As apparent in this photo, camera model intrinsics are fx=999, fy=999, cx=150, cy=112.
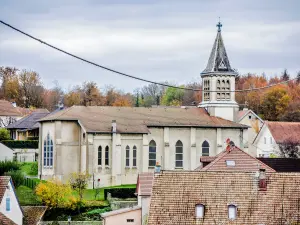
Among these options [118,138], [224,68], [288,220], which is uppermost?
[224,68]

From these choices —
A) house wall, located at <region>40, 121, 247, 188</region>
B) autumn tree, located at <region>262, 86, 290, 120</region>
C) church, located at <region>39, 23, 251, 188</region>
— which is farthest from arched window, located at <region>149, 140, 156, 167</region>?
autumn tree, located at <region>262, 86, 290, 120</region>

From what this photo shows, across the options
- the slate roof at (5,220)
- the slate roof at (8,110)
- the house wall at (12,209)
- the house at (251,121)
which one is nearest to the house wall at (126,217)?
the slate roof at (5,220)

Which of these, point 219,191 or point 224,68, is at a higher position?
point 224,68

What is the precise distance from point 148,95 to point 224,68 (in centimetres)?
10180

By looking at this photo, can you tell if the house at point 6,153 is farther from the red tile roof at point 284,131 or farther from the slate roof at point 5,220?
the slate roof at point 5,220

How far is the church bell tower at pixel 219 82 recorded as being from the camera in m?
88.9

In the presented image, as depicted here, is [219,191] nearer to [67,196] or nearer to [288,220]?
[288,220]

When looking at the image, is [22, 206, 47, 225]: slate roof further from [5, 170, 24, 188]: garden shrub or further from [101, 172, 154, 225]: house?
[5, 170, 24, 188]: garden shrub

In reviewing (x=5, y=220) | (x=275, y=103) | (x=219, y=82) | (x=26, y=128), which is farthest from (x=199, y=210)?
(x=275, y=103)

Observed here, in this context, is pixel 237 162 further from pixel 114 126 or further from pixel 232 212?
pixel 114 126

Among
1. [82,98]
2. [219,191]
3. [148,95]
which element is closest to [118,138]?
[219,191]

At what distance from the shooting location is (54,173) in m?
82.0

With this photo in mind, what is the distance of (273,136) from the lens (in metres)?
105

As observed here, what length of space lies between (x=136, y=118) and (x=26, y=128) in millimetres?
23493
